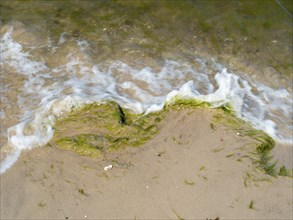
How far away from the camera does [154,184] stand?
379 centimetres

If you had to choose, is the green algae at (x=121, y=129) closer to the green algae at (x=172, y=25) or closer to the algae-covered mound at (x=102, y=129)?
the algae-covered mound at (x=102, y=129)

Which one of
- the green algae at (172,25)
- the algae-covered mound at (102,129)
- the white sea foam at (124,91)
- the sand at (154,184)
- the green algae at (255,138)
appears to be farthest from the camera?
the green algae at (172,25)

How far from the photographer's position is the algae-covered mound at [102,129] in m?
4.20

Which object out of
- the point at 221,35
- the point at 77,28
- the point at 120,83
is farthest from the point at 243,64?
the point at 77,28

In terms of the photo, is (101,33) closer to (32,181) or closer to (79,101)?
(79,101)

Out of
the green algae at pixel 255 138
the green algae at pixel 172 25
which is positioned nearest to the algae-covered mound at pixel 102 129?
the green algae at pixel 255 138

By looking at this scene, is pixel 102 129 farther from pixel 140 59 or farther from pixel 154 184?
pixel 140 59

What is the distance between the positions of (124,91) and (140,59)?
0.75 metres

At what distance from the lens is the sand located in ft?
11.8

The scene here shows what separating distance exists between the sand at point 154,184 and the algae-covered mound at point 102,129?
10 cm

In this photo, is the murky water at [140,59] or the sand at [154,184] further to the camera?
the murky water at [140,59]

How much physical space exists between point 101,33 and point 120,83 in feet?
4.19

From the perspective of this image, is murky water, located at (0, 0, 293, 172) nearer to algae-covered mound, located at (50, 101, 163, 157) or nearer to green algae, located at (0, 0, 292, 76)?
green algae, located at (0, 0, 292, 76)

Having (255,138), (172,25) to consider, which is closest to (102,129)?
(255,138)
